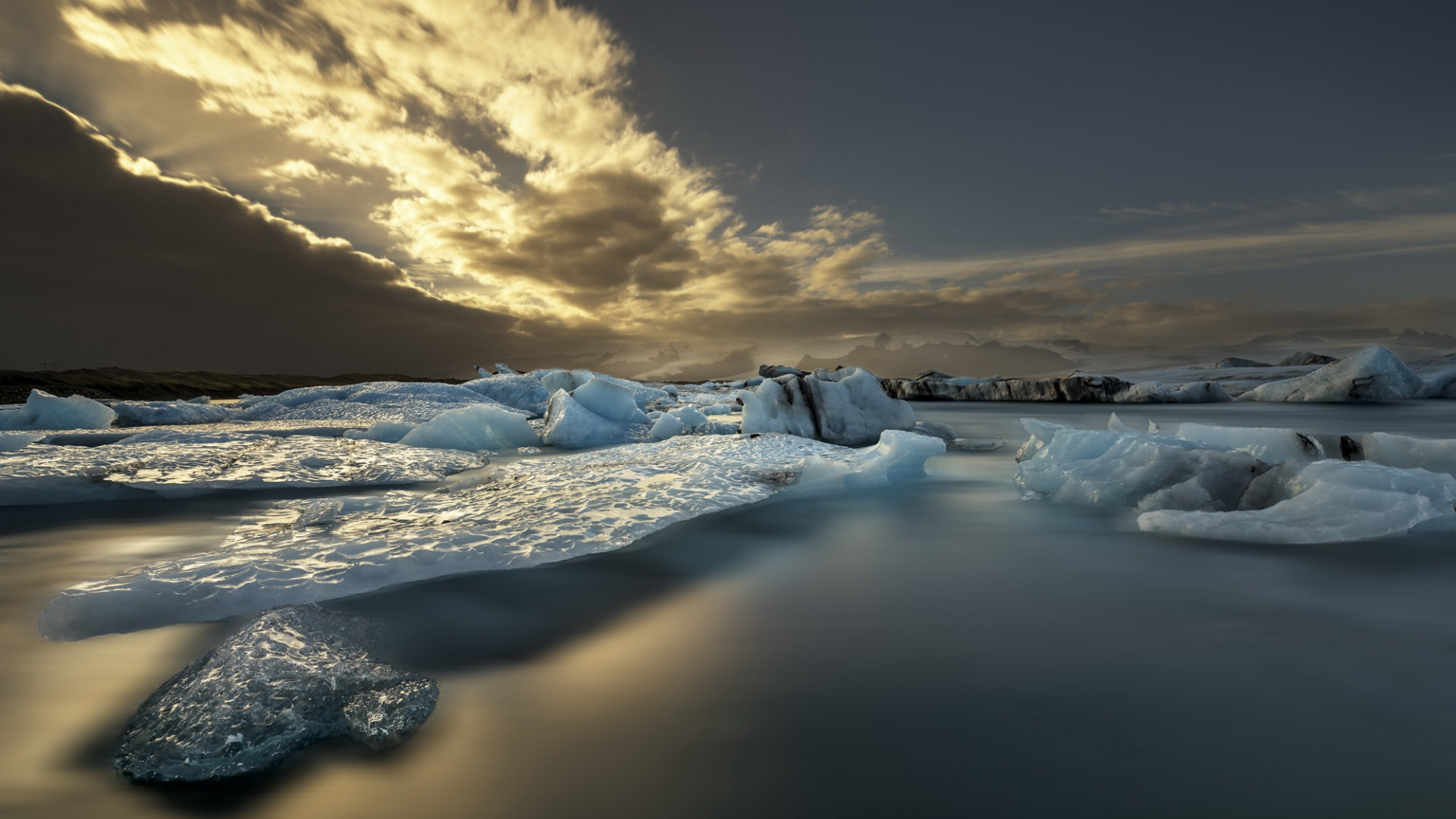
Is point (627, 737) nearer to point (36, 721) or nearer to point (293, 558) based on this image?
point (36, 721)

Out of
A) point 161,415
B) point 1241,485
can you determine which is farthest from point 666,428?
point 161,415

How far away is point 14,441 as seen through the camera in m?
6.57

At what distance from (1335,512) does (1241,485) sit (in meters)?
0.63

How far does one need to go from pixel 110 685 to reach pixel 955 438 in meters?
9.79

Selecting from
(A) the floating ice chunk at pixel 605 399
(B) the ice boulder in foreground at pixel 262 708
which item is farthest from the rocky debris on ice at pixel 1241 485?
(A) the floating ice chunk at pixel 605 399

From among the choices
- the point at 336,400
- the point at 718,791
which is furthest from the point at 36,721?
the point at 336,400

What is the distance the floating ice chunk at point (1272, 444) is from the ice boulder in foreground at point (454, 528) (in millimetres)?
2395

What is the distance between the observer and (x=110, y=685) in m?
1.65

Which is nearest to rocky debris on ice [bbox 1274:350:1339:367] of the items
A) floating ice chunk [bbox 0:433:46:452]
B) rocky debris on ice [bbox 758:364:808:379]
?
rocky debris on ice [bbox 758:364:808:379]

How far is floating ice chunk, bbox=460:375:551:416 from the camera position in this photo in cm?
1485

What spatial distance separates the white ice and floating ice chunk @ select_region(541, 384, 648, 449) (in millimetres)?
6033

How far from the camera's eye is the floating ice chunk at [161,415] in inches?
447

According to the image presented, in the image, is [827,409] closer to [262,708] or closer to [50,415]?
[262,708]

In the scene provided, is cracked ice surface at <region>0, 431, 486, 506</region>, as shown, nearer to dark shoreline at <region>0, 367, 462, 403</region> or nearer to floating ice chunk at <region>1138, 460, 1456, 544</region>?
floating ice chunk at <region>1138, 460, 1456, 544</region>
